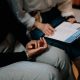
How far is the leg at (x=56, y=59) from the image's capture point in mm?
1238

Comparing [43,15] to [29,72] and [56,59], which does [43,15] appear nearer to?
[56,59]

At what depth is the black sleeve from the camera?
118 cm

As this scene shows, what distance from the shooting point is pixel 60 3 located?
1.61 meters

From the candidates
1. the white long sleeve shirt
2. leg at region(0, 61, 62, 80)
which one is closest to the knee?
leg at region(0, 61, 62, 80)

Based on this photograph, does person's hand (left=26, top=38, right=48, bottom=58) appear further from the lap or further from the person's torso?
the person's torso

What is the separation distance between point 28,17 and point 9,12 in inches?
7.1

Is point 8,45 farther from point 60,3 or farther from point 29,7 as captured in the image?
point 60,3

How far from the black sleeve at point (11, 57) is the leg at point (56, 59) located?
0.35ft

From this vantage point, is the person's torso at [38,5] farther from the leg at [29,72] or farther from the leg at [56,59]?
the leg at [29,72]

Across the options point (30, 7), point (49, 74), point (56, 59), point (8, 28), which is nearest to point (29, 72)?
point (49, 74)

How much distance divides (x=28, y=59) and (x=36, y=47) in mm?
91

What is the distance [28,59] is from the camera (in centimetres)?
123

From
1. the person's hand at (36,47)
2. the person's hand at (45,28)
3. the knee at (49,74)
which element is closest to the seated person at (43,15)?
the person's hand at (45,28)

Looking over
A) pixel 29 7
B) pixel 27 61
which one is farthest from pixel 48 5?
pixel 27 61
